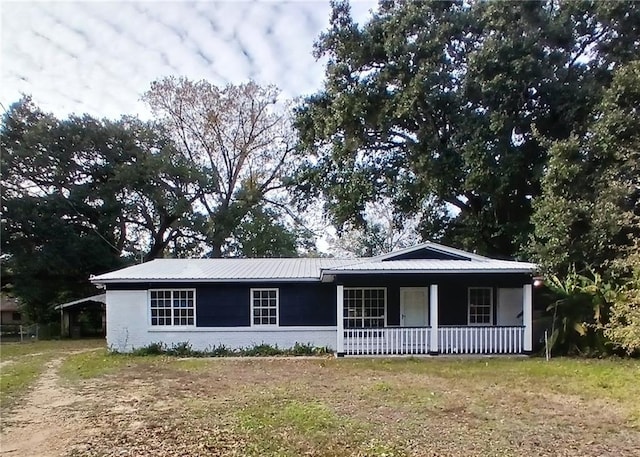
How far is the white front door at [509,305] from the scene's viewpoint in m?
16.2

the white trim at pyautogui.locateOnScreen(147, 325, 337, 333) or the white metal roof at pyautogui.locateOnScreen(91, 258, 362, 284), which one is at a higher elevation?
the white metal roof at pyautogui.locateOnScreen(91, 258, 362, 284)

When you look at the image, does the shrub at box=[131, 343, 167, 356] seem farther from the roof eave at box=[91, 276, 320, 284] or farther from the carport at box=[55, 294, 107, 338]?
the carport at box=[55, 294, 107, 338]

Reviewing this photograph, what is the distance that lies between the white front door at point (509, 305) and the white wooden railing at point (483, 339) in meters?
1.50

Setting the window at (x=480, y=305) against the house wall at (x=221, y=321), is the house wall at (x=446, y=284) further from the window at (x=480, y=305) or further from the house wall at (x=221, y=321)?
the house wall at (x=221, y=321)

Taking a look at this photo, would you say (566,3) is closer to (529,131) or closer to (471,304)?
(529,131)

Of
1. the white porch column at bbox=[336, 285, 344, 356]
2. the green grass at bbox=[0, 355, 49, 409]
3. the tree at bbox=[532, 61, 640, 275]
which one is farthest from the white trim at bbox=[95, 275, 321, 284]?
the tree at bbox=[532, 61, 640, 275]

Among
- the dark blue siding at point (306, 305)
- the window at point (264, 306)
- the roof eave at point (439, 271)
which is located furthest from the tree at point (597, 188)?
the window at point (264, 306)

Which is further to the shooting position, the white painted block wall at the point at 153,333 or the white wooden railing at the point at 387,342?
the white painted block wall at the point at 153,333

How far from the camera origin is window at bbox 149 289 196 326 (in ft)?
51.9

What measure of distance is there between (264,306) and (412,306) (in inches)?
191

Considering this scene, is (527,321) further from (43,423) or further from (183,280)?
(43,423)

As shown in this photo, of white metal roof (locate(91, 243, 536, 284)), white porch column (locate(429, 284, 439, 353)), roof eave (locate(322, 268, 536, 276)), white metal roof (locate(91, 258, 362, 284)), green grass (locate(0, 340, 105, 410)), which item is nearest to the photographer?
green grass (locate(0, 340, 105, 410))

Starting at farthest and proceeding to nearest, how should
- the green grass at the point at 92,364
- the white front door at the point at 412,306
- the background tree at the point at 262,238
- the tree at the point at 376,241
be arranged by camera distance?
the tree at the point at 376,241 < the background tree at the point at 262,238 < the white front door at the point at 412,306 < the green grass at the point at 92,364

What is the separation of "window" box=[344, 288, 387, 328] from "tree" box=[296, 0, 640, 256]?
4.98 m
